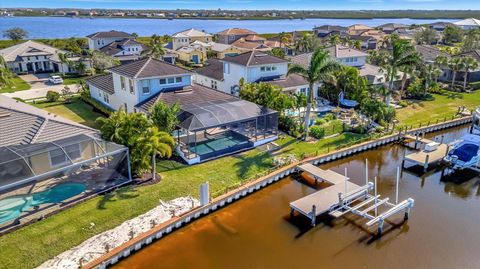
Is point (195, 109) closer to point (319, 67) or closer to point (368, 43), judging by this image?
point (319, 67)

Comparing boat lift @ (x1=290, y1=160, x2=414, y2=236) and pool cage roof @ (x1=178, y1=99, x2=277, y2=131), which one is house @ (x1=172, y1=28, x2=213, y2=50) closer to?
pool cage roof @ (x1=178, y1=99, x2=277, y2=131)

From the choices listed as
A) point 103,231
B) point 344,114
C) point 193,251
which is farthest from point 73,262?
point 344,114

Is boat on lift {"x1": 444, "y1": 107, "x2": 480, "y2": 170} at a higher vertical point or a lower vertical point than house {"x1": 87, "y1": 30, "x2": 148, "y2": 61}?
lower

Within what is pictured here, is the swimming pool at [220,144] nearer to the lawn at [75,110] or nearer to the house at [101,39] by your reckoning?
the lawn at [75,110]

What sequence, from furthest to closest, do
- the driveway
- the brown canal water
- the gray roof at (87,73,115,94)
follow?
the driveway → the gray roof at (87,73,115,94) → the brown canal water

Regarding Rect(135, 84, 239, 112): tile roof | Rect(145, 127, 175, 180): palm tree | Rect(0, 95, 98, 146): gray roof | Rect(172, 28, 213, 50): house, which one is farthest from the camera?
Rect(172, 28, 213, 50): house

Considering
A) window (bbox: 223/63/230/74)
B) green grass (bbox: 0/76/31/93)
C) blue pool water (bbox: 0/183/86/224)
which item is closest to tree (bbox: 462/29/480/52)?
window (bbox: 223/63/230/74)

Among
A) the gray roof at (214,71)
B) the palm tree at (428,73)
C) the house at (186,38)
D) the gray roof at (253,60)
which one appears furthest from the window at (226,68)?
the house at (186,38)
